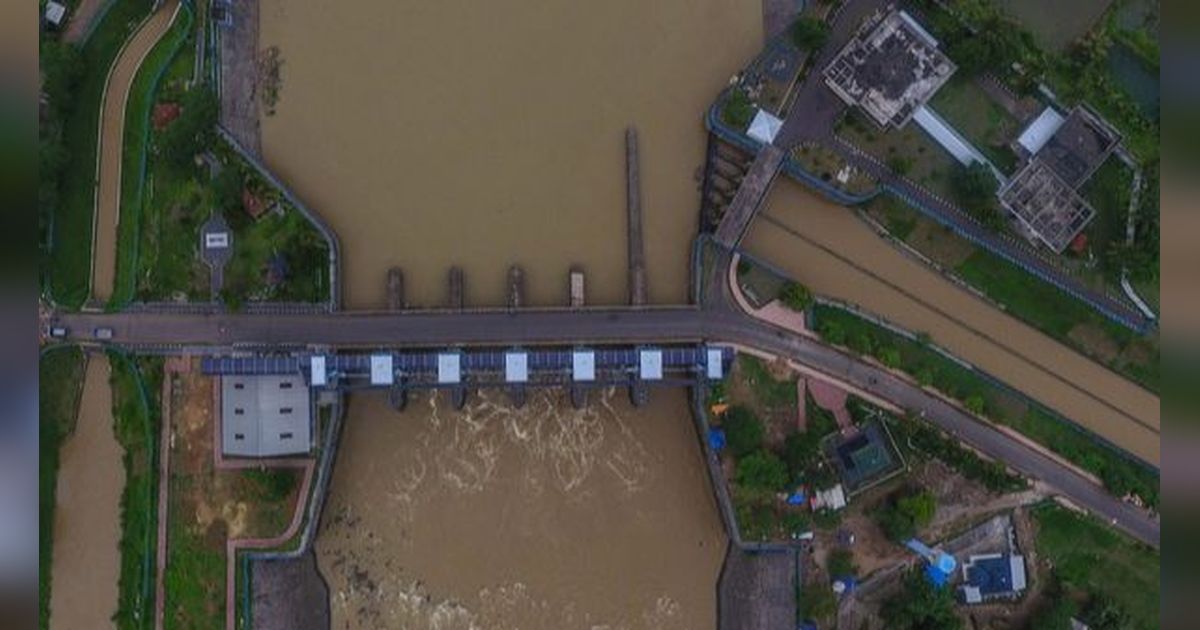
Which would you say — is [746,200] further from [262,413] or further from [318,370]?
[262,413]

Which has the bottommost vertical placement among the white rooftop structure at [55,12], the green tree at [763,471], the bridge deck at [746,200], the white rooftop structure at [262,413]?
the green tree at [763,471]

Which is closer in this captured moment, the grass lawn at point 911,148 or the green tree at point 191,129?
the green tree at point 191,129

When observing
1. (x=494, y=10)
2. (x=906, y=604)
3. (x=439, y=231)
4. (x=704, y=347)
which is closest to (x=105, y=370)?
(x=439, y=231)

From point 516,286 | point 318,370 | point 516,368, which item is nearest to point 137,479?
point 318,370

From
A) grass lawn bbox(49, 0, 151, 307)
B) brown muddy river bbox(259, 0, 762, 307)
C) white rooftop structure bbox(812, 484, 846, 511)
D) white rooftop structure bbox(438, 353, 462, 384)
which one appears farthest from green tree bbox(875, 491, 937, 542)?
grass lawn bbox(49, 0, 151, 307)

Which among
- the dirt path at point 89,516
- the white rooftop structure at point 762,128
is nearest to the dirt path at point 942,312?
the white rooftop structure at point 762,128

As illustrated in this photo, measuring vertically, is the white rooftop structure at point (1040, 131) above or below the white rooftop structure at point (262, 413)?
above

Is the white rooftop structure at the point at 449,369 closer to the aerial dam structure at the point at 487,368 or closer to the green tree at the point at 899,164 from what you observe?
the aerial dam structure at the point at 487,368

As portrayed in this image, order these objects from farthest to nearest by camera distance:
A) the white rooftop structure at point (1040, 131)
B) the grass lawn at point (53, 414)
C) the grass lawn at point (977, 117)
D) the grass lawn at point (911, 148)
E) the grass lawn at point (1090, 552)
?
the grass lawn at point (977, 117) → the grass lawn at point (911, 148) → the white rooftop structure at point (1040, 131) → the grass lawn at point (1090, 552) → the grass lawn at point (53, 414)

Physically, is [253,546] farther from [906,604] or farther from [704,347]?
[906,604]
